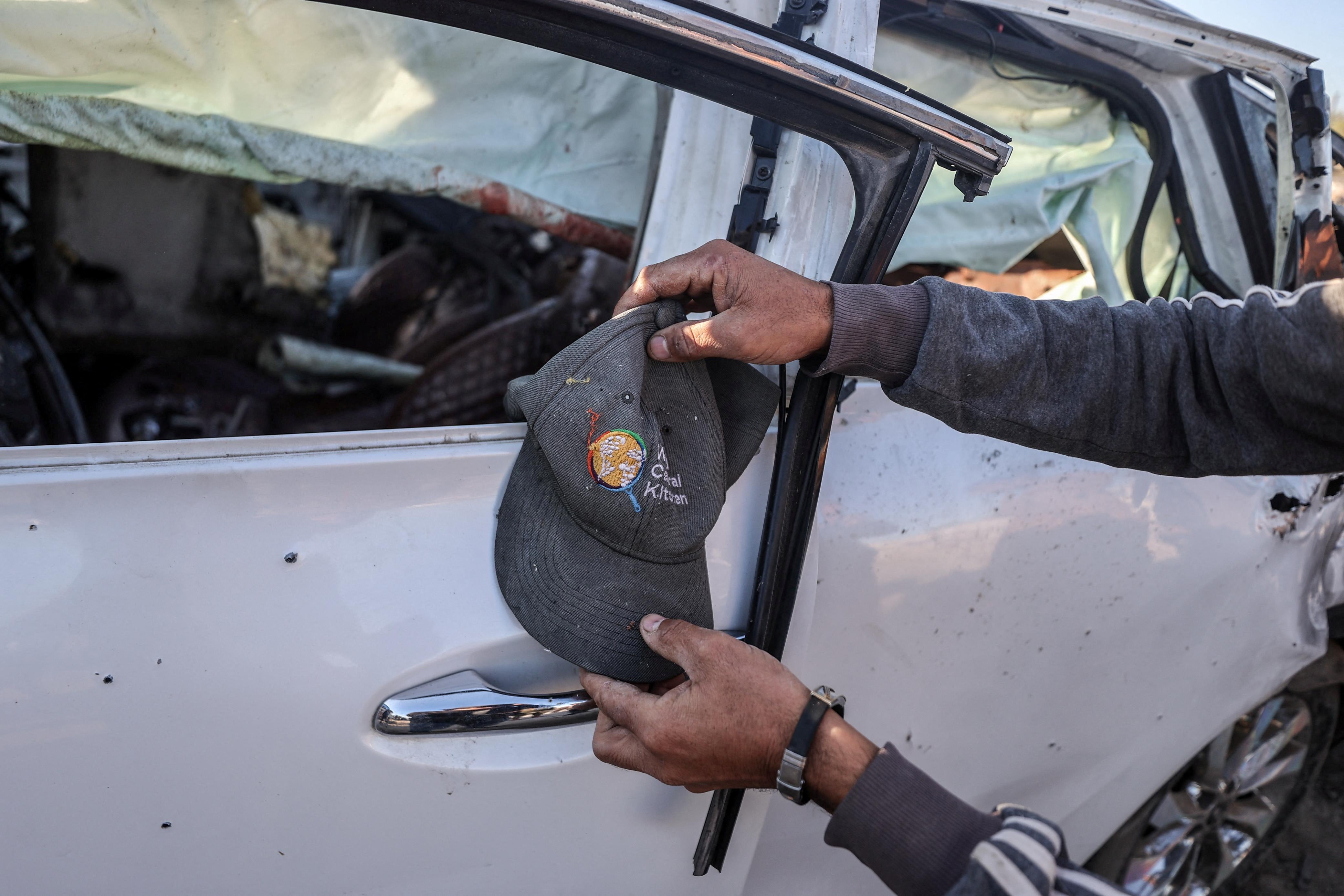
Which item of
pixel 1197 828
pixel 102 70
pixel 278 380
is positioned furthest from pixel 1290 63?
pixel 278 380

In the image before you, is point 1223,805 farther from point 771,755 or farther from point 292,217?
point 292,217

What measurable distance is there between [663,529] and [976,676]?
71 centimetres

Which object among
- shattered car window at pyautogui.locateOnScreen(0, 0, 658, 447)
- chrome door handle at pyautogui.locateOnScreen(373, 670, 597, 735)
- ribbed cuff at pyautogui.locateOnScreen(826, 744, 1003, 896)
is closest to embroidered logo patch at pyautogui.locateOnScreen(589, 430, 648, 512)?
chrome door handle at pyautogui.locateOnScreen(373, 670, 597, 735)

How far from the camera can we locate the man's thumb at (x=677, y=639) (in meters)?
1.00

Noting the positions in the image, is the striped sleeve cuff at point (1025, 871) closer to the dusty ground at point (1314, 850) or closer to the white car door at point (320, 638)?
the white car door at point (320, 638)

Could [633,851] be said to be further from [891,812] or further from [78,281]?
[78,281]

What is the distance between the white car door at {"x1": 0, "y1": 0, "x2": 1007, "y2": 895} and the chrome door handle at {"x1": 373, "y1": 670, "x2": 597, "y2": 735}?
0.01 metres

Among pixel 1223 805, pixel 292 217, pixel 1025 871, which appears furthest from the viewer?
pixel 292 217

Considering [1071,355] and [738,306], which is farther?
[1071,355]

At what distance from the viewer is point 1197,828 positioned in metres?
2.13

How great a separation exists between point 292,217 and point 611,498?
8.81ft

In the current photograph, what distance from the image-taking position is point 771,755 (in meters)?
1.00

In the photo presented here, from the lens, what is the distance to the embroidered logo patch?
98 cm

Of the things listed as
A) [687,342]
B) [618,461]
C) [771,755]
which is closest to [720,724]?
[771,755]
